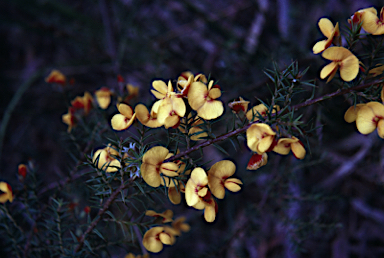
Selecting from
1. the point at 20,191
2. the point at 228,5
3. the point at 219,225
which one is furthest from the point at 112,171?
the point at 228,5

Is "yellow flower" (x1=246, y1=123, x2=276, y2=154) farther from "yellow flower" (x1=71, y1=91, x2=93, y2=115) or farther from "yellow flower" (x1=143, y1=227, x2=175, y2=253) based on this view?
"yellow flower" (x1=71, y1=91, x2=93, y2=115)

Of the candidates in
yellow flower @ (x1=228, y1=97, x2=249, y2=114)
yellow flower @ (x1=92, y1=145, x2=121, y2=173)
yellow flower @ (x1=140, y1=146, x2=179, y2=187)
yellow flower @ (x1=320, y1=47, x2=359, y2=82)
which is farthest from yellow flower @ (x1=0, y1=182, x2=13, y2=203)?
yellow flower @ (x1=320, y1=47, x2=359, y2=82)

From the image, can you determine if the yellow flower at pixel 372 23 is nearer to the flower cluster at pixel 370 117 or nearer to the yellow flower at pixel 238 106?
the flower cluster at pixel 370 117

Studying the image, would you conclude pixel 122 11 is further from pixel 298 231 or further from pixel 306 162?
pixel 298 231

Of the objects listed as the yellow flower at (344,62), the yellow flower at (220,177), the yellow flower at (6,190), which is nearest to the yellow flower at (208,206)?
the yellow flower at (220,177)

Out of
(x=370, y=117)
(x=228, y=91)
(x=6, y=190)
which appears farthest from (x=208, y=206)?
(x=228, y=91)

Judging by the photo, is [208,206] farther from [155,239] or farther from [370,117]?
[370,117]
